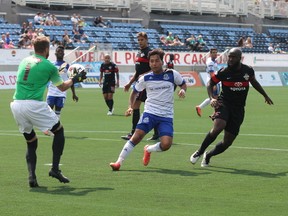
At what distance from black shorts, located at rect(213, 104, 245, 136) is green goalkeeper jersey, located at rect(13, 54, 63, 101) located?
10.9 ft

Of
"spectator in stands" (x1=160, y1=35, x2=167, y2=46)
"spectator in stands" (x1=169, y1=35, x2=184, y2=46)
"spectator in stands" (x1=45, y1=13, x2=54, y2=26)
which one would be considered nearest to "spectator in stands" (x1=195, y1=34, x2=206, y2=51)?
"spectator in stands" (x1=169, y1=35, x2=184, y2=46)

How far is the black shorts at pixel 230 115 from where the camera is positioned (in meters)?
13.2

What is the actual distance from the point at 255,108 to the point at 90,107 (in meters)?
6.41

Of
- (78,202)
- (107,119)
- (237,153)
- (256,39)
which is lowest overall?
(256,39)

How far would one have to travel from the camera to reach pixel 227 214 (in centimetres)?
894

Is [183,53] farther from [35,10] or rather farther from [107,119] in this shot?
[107,119]

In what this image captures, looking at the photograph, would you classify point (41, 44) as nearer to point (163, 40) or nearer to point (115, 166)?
point (115, 166)

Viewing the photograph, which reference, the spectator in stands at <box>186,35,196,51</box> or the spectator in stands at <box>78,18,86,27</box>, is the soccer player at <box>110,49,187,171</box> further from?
the spectator in stands at <box>186,35,196,51</box>

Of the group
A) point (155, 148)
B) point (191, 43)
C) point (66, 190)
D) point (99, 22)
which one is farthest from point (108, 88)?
point (191, 43)

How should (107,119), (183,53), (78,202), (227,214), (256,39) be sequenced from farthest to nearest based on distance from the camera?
(256,39) < (183,53) < (107,119) < (78,202) < (227,214)

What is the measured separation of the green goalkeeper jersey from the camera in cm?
1098

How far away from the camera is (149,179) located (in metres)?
11.9

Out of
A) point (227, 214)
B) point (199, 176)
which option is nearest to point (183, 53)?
point (199, 176)

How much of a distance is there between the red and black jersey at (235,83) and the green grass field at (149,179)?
1196 millimetres
